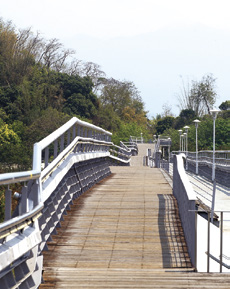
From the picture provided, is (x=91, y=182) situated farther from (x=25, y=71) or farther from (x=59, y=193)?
(x=25, y=71)

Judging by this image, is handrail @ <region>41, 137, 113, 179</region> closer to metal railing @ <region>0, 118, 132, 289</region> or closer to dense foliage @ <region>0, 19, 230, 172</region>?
metal railing @ <region>0, 118, 132, 289</region>

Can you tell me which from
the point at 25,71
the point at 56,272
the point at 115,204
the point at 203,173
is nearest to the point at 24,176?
the point at 56,272

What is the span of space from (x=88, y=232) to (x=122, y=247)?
3.55ft

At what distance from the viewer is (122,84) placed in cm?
13050

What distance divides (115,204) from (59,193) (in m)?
2.16

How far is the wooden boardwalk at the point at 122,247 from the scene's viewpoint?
7625 mm

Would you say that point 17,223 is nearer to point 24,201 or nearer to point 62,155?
point 24,201

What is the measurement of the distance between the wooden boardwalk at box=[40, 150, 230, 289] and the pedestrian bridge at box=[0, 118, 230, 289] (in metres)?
0.01

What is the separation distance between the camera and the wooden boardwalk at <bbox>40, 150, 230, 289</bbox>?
7.62 meters

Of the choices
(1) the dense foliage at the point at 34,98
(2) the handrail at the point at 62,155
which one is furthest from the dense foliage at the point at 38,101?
(2) the handrail at the point at 62,155

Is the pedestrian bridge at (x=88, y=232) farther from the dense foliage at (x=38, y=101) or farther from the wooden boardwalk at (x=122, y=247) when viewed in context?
the dense foliage at (x=38, y=101)

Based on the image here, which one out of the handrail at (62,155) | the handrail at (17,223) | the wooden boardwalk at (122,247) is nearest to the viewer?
the handrail at (17,223)

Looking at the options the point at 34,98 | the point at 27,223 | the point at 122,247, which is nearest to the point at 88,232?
the point at 122,247

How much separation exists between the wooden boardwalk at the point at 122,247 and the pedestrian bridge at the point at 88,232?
0.01m
